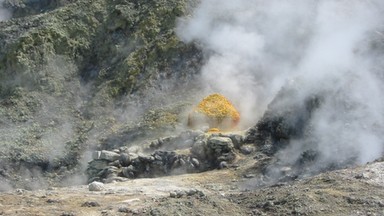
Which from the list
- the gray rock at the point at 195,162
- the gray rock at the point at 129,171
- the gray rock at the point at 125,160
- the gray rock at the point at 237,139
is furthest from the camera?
the gray rock at the point at 237,139

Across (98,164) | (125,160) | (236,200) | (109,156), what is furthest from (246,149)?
(236,200)

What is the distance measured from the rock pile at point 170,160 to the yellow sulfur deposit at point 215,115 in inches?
102

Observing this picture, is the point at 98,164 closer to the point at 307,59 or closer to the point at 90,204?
the point at 90,204

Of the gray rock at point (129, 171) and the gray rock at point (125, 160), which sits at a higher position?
the gray rock at point (125, 160)

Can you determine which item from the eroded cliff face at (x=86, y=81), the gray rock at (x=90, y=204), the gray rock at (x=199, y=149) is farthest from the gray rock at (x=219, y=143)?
the gray rock at (x=90, y=204)

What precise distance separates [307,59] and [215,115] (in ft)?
11.2

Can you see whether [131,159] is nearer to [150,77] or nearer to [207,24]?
[150,77]

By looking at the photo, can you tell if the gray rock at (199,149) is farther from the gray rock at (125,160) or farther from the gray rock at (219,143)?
the gray rock at (125,160)

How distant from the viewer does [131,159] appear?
715 inches

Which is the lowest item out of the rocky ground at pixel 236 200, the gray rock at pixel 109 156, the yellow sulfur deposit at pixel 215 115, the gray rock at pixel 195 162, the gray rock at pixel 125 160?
the rocky ground at pixel 236 200

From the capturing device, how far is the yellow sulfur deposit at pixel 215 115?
21.4 m

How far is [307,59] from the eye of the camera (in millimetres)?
21688

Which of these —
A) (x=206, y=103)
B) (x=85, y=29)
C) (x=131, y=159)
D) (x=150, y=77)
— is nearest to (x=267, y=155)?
(x=131, y=159)

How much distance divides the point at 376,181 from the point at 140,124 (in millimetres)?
11639
